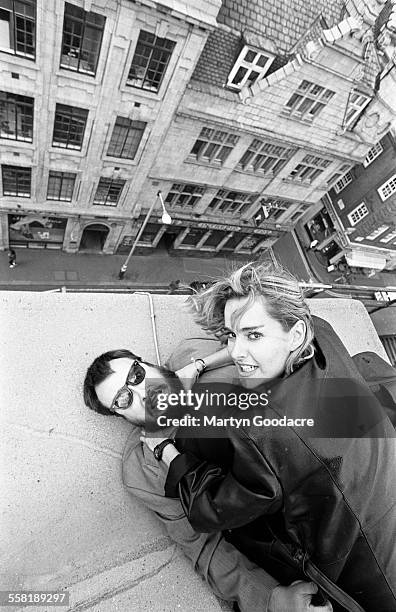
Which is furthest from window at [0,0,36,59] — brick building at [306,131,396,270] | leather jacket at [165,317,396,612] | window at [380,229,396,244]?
window at [380,229,396,244]

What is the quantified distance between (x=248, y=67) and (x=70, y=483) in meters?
13.0

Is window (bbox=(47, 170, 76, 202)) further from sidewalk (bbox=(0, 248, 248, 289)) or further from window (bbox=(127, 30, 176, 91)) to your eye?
window (bbox=(127, 30, 176, 91))

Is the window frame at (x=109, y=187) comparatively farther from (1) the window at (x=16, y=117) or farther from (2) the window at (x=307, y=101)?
(2) the window at (x=307, y=101)

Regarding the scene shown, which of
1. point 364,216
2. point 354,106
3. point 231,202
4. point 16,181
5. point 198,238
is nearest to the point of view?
point 16,181

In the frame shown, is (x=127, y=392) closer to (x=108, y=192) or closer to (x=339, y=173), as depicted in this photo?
(x=108, y=192)

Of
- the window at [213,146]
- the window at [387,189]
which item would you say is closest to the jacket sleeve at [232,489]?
the window at [213,146]

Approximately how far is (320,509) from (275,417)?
2.69 ft

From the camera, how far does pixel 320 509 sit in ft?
10.2

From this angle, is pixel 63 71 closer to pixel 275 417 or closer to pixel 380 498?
pixel 275 417

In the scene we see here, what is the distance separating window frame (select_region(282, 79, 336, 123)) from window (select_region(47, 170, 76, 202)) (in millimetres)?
8135

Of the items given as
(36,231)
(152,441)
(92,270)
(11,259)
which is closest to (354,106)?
(92,270)

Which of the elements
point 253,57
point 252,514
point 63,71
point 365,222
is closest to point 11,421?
point 252,514

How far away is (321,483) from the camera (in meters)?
3.05

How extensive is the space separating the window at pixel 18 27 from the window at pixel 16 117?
1340 mm
